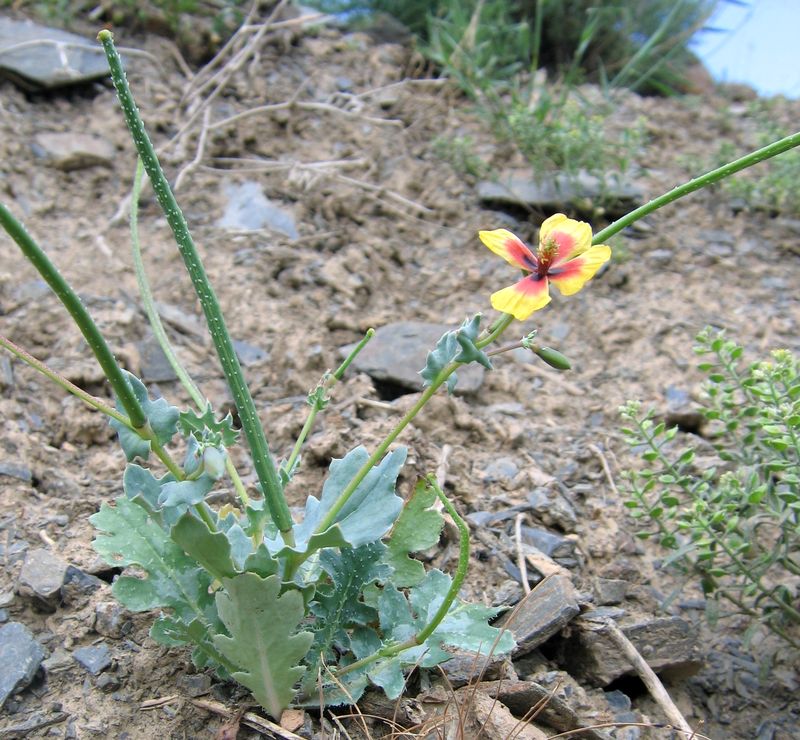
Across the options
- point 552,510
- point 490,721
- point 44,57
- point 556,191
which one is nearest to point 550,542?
point 552,510

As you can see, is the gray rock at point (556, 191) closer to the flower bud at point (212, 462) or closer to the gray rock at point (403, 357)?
the gray rock at point (403, 357)

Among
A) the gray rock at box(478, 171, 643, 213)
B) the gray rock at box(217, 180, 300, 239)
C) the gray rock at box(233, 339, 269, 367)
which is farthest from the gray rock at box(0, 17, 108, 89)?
the gray rock at box(478, 171, 643, 213)

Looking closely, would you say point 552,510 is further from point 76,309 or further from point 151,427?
point 76,309

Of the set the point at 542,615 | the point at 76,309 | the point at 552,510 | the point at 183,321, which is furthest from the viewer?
the point at 183,321

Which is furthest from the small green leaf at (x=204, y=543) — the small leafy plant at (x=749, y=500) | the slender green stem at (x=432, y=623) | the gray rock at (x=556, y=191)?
the gray rock at (x=556, y=191)

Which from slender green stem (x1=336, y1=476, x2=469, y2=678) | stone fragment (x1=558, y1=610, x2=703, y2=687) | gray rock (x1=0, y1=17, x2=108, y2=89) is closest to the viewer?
slender green stem (x1=336, y1=476, x2=469, y2=678)

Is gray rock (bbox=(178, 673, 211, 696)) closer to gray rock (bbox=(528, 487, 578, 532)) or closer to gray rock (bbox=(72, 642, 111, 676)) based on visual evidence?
gray rock (bbox=(72, 642, 111, 676))
